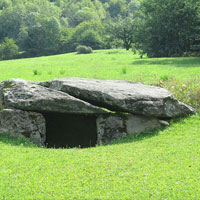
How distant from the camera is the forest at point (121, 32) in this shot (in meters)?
39.5

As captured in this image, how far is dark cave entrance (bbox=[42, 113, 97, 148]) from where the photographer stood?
1298 cm

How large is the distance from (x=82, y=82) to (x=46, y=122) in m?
2.72

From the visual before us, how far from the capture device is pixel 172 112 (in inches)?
481

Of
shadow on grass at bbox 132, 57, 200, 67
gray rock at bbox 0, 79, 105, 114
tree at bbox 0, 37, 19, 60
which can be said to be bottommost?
tree at bbox 0, 37, 19, 60

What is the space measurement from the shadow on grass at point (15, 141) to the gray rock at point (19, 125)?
0.64 feet

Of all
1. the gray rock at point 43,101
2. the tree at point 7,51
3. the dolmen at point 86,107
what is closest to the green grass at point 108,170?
the dolmen at point 86,107

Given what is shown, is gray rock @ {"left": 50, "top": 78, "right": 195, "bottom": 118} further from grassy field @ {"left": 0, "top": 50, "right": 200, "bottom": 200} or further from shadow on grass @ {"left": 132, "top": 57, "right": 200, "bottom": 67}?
shadow on grass @ {"left": 132, "top": 57, "right": 200, "bottom": 67}

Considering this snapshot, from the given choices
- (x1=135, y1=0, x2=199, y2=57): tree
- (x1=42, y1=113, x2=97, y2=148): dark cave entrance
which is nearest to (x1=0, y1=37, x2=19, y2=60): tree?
(x1=135, y1=0, x2=199, y2=57): tree

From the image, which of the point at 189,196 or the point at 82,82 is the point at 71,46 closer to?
the point at 82,82

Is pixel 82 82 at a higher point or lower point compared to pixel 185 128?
higher

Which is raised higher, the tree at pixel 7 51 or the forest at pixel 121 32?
the forest at pixel 121 32

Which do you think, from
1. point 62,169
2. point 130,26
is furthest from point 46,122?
point 130,26

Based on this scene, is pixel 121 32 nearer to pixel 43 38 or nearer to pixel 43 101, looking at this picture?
pixel 43 38

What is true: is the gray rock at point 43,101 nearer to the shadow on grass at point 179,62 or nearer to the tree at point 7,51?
the shadow on grass at point 179,62
